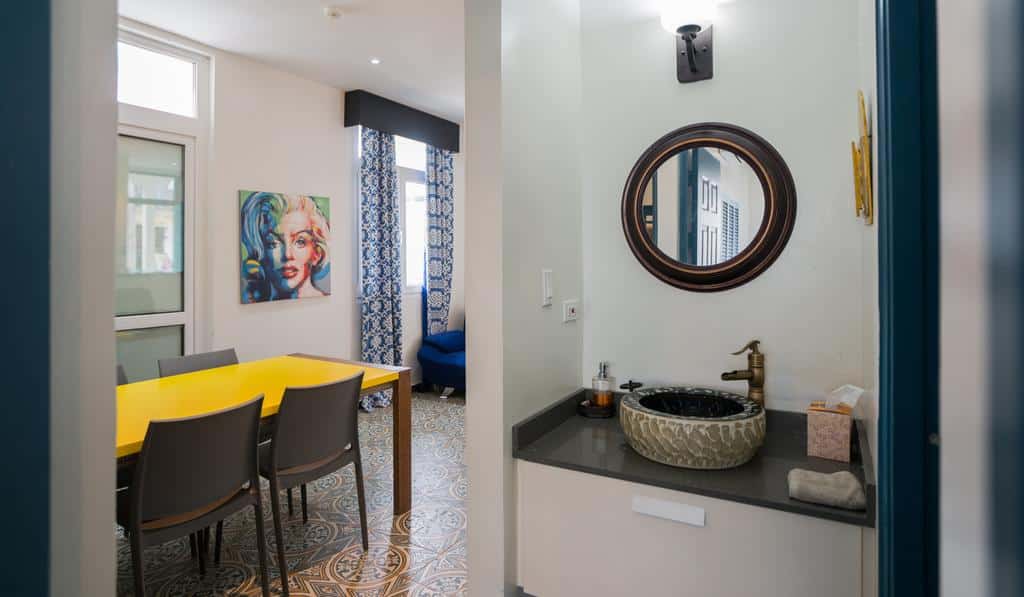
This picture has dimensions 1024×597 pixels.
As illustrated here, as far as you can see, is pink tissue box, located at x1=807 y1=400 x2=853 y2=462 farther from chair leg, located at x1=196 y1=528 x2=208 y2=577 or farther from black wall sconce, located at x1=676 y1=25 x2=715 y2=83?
chair leg, located at x1=196 y1=528 x2=208 y2=577

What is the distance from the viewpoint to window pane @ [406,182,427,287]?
5742 mm

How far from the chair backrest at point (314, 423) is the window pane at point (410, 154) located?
139 inches

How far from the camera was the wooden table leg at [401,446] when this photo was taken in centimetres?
289

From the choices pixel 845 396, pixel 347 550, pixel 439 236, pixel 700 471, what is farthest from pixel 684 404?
pixel 439 236

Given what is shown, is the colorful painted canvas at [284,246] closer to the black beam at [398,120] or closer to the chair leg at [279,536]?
the black beam at [398,120]

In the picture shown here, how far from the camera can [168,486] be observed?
6.02 feet

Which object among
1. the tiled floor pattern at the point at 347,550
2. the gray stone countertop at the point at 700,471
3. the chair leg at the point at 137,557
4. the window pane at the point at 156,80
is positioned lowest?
the tiled floor pattern at the point at 347,550
